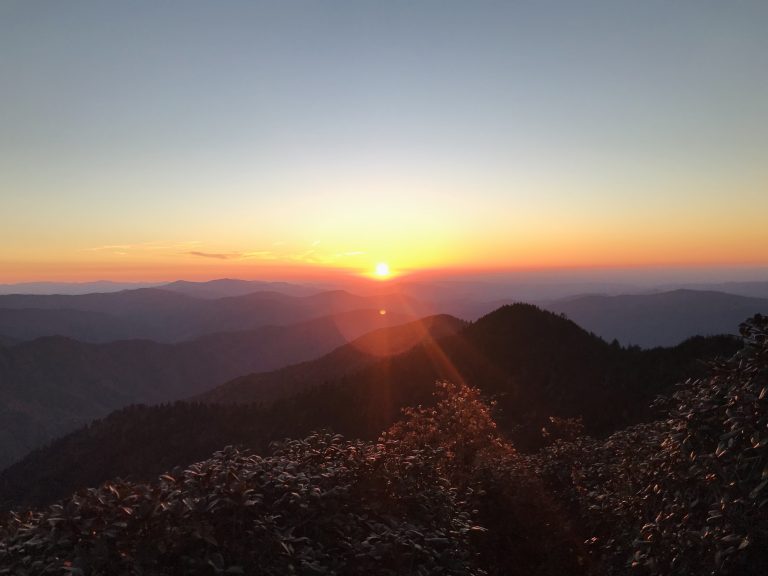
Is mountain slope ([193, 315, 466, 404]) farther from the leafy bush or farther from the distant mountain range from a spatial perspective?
the leafy bush

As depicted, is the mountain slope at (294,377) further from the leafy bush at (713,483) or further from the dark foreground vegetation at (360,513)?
the leafy bush at (713,483)

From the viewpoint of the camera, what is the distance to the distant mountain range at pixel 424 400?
6225 cm

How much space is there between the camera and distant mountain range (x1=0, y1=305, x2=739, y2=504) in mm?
62250

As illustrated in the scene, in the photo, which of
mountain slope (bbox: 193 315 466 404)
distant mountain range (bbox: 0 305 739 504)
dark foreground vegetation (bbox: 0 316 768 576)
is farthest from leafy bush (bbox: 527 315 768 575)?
mountain slope (bbox: 193 315 466 404)

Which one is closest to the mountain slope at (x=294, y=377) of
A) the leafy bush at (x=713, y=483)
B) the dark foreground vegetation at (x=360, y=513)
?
the dark foreground vegetation at (x=360, y=513)

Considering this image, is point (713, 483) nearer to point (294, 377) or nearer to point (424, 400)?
point (424, 400)

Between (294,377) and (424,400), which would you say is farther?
(294,377)

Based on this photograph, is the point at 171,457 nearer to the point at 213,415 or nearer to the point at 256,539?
the point at 213,415

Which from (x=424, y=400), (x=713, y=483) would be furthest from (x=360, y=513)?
(x=424, y=400)

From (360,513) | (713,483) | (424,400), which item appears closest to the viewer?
(713,483)

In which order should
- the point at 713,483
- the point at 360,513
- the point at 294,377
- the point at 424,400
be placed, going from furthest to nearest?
the point at 294,377 < the point at 424,400 < the point at 360,513 < the point at 713,483

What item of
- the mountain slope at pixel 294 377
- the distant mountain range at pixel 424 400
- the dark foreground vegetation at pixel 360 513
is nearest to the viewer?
the dark foreground vegetation at pixel 360 513

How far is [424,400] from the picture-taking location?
268ft

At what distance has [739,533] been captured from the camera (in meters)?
5.61
